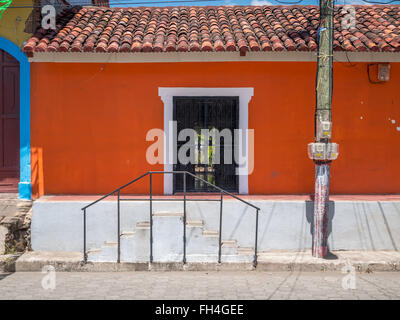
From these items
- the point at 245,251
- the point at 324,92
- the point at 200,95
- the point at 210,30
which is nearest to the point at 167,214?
the point at 245,251

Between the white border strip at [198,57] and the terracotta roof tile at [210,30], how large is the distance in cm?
30

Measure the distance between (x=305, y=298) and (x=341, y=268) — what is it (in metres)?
1.51

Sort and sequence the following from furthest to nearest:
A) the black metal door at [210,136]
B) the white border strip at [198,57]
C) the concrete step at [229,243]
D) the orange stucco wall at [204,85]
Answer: the black metal door at [210,136] → the orange stucco wall at [204,85] → the white border strip at [198,57] → the concrete step at [229,243]

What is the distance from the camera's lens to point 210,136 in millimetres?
7898

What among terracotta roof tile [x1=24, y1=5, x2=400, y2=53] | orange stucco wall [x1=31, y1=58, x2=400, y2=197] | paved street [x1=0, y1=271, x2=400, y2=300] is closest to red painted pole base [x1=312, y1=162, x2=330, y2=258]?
paved street [x1=0, y1=271, x2=400, y2=300]

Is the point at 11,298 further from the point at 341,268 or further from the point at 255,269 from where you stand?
the point at 341,268

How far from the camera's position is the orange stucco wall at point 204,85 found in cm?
769

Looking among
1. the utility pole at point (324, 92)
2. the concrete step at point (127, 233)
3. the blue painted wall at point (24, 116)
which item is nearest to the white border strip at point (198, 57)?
the blue painted wall at point (24, 116)

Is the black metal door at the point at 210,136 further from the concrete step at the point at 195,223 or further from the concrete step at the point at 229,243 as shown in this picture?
the concrete step at the point at 229,243

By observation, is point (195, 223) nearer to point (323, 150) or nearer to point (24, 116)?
point (323, 150)

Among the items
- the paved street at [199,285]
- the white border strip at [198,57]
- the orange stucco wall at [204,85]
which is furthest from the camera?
the orange stucco wall at [204,85]

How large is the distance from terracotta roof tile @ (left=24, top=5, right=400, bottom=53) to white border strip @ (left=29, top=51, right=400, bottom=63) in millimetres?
298

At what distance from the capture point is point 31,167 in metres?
7.66
